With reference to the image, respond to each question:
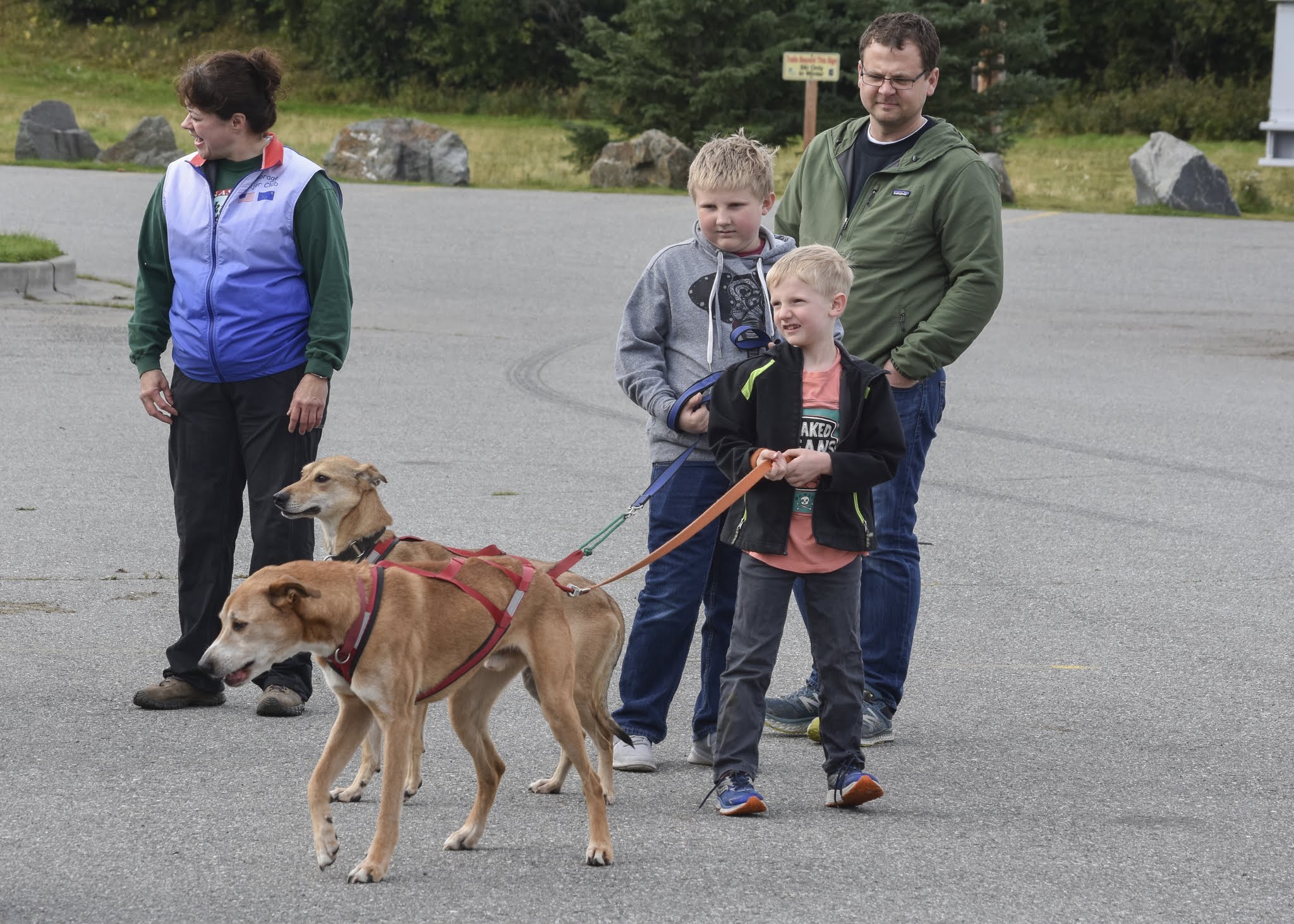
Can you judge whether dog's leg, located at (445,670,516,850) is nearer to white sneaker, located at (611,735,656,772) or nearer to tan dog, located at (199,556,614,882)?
tan dog, located at (199,556,614,882)

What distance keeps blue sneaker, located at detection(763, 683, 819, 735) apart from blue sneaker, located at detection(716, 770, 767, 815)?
807mm

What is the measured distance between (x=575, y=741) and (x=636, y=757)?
0.80 metres

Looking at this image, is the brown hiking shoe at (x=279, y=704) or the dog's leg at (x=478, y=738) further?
the brown hiking shoe at (x=279, y=704)

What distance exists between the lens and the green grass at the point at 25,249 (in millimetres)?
15344

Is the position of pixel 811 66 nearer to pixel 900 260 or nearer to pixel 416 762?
pixel 900 260

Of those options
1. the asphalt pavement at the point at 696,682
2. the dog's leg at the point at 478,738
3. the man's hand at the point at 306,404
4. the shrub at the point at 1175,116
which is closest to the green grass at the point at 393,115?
the shrub at the point at 1175,116

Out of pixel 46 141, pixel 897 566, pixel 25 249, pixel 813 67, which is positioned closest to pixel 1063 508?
pixel 897 566

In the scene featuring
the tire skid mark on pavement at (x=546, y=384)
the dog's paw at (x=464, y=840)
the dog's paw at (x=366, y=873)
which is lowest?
the tire skid mark on pavement at (x=546, y=384)

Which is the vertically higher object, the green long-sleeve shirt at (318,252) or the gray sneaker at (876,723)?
the green long-sleeve shirt at (318,252)

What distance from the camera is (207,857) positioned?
13.1ft

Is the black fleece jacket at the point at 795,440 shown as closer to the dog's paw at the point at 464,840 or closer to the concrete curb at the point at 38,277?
the dog's paw at the point at 464,840

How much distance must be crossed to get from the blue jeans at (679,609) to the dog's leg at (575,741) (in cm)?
76

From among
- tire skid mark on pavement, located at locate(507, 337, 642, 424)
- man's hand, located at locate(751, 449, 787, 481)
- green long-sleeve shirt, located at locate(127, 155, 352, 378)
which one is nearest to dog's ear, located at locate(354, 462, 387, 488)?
green long-sleeve shirt, located at locate(127, 155, 352, 378)

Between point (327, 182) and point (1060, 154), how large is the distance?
39766 millimetres
